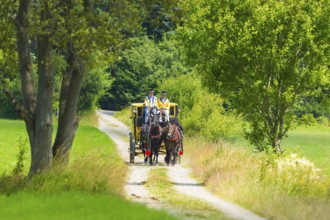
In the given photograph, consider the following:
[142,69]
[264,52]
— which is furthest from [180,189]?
[142,69]

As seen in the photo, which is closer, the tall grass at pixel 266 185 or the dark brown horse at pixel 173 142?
the tall grass at pixel 266 185

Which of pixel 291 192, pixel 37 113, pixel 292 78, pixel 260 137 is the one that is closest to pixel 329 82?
pixel 292 78

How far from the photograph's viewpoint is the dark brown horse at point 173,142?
27000mm

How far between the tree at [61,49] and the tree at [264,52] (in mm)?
4725

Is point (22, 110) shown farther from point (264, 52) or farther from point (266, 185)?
point (264, 52)

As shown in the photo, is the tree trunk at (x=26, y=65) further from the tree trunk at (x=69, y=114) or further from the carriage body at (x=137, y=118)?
the carriage body at (x=137, y=118)

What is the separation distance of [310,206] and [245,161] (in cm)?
789

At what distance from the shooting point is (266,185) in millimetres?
18984

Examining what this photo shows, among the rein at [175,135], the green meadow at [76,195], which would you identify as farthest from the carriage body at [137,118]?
the green meadow at [76,195]

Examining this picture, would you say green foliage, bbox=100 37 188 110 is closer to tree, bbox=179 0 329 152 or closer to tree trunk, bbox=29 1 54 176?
tree, bbox=179 0 329 152

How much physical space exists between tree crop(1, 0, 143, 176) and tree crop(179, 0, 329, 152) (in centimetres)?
472

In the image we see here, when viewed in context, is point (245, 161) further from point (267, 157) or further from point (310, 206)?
point (310, 206)

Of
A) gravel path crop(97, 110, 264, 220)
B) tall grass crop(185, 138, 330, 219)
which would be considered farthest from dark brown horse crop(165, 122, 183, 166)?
tall grass crop(185, 138, 330, 219)

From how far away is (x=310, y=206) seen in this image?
1543 cm
